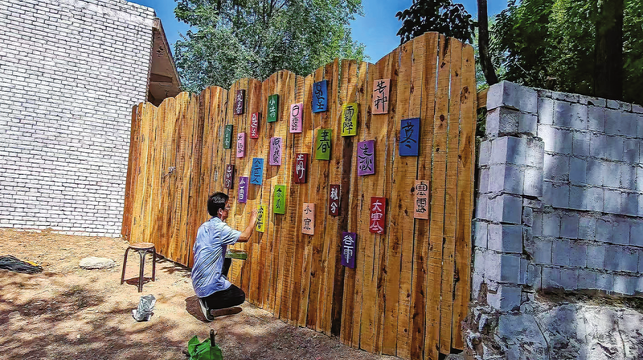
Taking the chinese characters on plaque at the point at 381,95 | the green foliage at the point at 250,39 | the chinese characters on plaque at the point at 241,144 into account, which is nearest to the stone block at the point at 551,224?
A: the chinese characters on plaque at the point at 381,95

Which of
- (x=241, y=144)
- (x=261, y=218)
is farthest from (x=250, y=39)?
(x=261, y=218)

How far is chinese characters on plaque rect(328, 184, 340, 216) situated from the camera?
3686mm

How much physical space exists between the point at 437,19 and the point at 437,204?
5.61 m

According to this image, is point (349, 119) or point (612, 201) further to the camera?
point (349, 119)

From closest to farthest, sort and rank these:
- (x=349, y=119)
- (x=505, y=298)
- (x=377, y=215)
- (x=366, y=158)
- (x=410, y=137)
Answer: (x=505, y=298), (x=410, y=137), (x=377, y=215), (x=366, y=158), (x=349, y=119)

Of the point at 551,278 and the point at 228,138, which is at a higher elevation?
the point at 228,138

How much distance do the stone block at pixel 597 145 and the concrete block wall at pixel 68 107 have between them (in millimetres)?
8522

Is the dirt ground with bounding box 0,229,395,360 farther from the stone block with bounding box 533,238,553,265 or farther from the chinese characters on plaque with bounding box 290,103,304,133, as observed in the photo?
the chinese characters on plaque with bounding box 290,103,304,133

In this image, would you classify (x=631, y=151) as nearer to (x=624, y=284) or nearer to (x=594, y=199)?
(x=594, y=199)

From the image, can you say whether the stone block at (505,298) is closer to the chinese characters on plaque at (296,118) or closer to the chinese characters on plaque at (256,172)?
the chinese characters on plaque at (296,118)

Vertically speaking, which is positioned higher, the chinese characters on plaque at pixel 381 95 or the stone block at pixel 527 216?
the chinese characters on plaque at pixel 381 95

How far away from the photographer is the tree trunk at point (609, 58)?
17.5 feet

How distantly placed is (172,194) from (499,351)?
18.4ft

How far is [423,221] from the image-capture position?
300 centimetres
